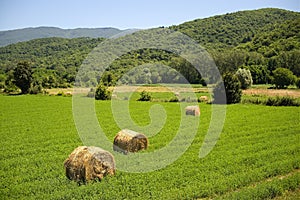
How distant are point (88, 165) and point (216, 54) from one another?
93.0 m

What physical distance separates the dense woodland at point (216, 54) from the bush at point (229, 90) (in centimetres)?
4166

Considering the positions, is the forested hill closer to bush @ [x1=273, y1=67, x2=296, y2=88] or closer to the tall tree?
bush @ [x1=273, y1=67, x2=296, y2=88]

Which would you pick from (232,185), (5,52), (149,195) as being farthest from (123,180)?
(5,52)

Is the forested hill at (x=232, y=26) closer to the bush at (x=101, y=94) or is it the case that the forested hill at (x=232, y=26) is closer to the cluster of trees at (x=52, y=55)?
the cluster of trees at (x=52, y=55)

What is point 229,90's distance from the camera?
40.0 metres

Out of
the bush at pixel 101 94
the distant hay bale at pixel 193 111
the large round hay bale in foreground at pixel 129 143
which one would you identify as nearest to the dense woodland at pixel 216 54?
the bush at pixel 101 94

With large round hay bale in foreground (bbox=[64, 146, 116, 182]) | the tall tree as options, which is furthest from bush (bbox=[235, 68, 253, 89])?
large round hay bale in foreground (bbox=[64, 146, 116, 182])

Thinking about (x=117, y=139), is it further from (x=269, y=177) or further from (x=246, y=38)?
(x=246, y=38)

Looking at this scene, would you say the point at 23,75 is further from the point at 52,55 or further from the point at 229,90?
the point at 52,55

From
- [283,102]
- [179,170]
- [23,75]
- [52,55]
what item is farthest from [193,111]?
[52,55]

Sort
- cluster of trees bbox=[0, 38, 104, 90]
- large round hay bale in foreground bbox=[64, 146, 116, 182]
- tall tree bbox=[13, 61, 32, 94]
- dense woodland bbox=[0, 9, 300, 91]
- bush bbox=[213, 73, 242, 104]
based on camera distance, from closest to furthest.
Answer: large round hay bale in foreground bbox=[64, 146, 116, 182] → bush bbox=[213, 73, 242, 104] → tall tree bbox=[13, 61, 32, 94] → dense woodland bbox=[0, 9, 300, 91] → cluster of trees bbox=[0, 38, 104, 90]

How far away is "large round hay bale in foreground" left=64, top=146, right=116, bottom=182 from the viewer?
11.2m

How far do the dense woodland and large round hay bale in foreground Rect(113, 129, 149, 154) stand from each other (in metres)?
60.0

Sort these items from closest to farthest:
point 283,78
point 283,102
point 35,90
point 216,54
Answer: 1. point 283,102
2. point 35,90
3. point 283,78
4. point 216,54
